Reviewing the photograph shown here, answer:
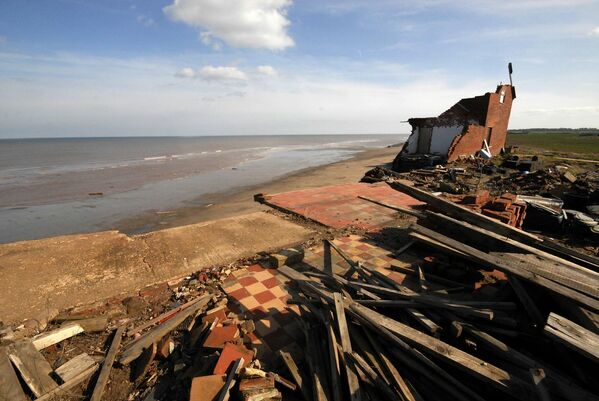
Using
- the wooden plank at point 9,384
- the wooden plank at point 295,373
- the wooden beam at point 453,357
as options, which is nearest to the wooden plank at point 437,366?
the wooden beam at point 453,357

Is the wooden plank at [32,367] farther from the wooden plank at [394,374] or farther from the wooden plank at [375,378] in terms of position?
the wooden plank at [394,374]

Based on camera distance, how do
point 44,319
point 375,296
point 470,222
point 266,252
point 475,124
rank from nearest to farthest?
point 375,296, point 44,319, point 470,222, point 266,252, point 475,124

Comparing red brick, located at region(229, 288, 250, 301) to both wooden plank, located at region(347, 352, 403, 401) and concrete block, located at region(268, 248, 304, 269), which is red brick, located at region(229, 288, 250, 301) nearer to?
concrete block, located at region(268, 248, 304, 269)

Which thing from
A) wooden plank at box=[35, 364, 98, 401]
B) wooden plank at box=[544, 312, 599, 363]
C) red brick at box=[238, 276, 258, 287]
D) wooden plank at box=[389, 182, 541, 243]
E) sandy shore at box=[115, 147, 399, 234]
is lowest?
sandy shore at box=[115, 147, 399, 234]

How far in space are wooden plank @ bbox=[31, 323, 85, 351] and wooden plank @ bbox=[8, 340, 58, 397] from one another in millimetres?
71

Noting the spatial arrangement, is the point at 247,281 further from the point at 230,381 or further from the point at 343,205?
the point at 343,205

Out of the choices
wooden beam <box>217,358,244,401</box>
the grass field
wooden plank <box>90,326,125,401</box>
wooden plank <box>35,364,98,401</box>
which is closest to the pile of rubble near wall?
wooden beam <box>217,358,244,401</box>

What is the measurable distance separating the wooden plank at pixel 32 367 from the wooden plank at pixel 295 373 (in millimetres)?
2264

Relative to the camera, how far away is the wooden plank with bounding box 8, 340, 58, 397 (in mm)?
2754

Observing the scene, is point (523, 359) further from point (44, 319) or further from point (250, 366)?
point (44, 319)

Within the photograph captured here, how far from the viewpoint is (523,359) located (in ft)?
7.68

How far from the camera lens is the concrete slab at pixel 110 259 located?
4281mm

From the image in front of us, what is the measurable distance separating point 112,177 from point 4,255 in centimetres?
2257

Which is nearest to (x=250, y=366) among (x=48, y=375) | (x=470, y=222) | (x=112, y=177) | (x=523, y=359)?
(x=48, y=375)
